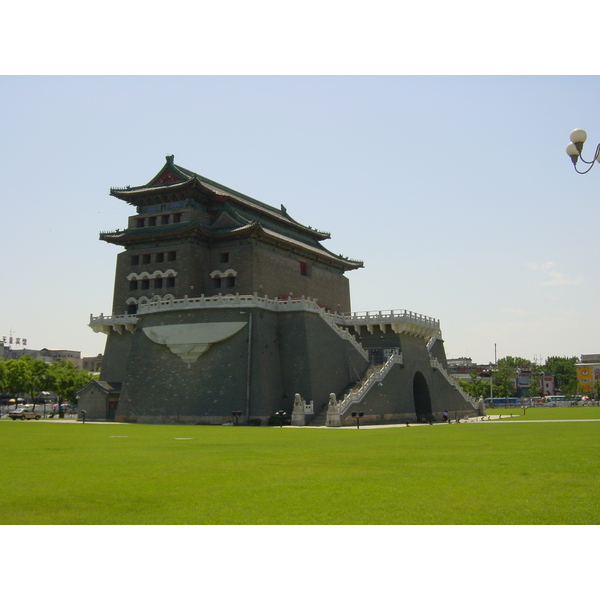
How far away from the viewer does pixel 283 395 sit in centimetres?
4809

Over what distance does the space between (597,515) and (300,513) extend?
4668 millimetres

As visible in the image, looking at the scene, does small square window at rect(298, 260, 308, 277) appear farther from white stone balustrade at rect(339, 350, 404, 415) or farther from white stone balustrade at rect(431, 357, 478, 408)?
white stone balustrade at rect(431, 357, 478, 408)

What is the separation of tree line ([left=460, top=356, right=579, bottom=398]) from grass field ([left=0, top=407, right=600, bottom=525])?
103 meters

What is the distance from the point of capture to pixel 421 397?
57.0 metres

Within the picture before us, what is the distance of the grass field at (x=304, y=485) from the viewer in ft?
35.1

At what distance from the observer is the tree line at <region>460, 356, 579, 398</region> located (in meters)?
124

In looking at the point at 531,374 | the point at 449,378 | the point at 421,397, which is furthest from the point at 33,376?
the point at 531,374

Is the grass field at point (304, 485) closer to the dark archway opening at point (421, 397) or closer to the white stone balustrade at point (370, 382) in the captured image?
the white stone balustrade at point (370, 382)

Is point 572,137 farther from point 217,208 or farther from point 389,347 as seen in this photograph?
point 217,208

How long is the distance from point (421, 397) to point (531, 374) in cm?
10114

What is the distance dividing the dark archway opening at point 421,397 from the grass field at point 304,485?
33.1 metres

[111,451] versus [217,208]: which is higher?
[217,208]

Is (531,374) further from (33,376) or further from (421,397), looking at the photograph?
(33,376)

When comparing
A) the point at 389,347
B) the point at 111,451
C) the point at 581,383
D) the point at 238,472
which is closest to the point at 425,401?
the point at 389,347
